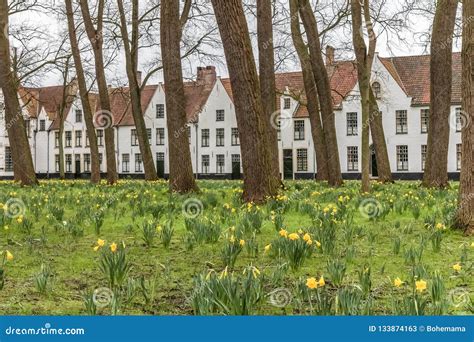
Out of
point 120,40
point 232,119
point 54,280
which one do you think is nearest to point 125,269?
point 54,280

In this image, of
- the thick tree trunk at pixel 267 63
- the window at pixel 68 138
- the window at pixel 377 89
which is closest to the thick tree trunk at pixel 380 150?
the thick tree trunk at pixel 267 63

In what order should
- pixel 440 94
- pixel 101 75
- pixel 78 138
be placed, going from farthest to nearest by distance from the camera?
pixel 78 138 → pixel 101 75 → pixel 440 94

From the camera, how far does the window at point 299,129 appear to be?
1823 inches

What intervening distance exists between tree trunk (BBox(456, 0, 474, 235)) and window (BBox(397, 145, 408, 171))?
37488 mm

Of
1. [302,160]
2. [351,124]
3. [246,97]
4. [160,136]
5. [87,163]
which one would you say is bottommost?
[302,160]

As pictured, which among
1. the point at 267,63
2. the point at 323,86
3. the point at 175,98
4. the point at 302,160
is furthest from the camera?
the point at 302,160

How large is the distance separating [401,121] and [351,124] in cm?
358

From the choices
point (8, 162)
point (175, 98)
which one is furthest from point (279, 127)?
point (175, 98)

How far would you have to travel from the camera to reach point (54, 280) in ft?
14.0

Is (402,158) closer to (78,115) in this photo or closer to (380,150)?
(380,150)

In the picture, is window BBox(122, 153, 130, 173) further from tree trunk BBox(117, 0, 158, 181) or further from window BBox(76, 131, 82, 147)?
tree trunk BBox(117, 0, 158, 181)

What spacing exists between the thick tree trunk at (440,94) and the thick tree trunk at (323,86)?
9.36ft

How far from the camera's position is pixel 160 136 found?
52.2 metres

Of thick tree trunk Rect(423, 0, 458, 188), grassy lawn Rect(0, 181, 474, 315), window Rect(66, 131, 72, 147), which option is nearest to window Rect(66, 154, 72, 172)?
window Rect(66, 131, 72, 147)
